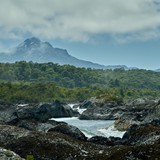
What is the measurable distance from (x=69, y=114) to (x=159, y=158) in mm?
99237

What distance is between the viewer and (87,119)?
119 m

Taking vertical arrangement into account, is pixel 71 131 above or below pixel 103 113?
above

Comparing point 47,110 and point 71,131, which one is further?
point 47,110

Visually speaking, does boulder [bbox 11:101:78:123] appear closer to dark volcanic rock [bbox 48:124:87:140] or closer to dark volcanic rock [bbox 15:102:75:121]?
dark volcanic rock [bbox 15:102:75:121]

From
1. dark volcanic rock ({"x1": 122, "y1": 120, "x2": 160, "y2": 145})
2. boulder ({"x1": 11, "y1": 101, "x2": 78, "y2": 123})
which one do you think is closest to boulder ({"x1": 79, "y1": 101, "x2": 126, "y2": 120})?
boulder ({"x1": 11, "y1": 101, "x2": 78, "y2": 123})

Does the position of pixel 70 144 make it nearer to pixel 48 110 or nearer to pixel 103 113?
pixel 48 110

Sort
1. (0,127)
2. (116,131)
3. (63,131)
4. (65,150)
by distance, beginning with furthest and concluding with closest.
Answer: (116,131) → (63,131) → (0,127) → (65,150)

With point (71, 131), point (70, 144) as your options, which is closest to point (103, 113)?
point (71, 131)

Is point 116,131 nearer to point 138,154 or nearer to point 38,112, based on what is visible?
point 38,112

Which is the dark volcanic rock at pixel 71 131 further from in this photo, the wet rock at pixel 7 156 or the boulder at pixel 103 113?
the boulder at pixel 103 113

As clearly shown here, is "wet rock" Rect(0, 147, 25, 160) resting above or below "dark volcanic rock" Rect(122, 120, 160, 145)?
below

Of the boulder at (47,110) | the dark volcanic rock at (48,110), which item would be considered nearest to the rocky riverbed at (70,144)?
the dark volcanic rock at (48,110)

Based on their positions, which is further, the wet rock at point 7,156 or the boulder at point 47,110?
the boulder at point 47,110

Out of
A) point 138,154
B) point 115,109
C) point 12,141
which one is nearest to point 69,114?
point 115,109
